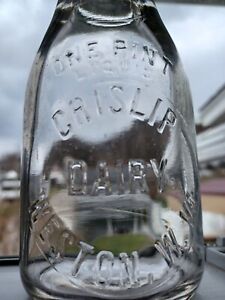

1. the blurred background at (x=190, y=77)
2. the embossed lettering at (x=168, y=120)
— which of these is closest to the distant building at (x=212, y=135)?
the blurred background at (x=190, y=77)

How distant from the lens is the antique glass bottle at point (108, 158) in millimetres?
378

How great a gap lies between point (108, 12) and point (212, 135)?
552 mm

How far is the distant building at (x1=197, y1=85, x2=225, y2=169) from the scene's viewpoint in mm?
876

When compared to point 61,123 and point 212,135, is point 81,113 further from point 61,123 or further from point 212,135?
point 212,135

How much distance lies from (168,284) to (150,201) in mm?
65

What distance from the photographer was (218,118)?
1.00 metres

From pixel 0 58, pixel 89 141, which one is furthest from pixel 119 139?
pixel 0 58

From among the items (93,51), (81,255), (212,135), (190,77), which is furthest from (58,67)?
(212,135)

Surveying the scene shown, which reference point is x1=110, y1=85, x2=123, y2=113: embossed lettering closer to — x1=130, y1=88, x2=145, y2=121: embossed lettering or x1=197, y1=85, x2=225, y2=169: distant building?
x1=130, y1=88, x2=145, y2=121: embossed lettering

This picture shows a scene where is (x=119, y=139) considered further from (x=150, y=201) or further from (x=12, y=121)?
(x=12, y=121)

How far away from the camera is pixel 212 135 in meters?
0.92

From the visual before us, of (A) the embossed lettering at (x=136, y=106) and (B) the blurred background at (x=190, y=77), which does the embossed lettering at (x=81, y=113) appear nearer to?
(A) the embossed lettering at (x=136, y=106)

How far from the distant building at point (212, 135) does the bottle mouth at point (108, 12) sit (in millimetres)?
458

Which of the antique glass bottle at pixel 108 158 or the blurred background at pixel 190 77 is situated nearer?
the antique glass bottle at pixel 108 158
